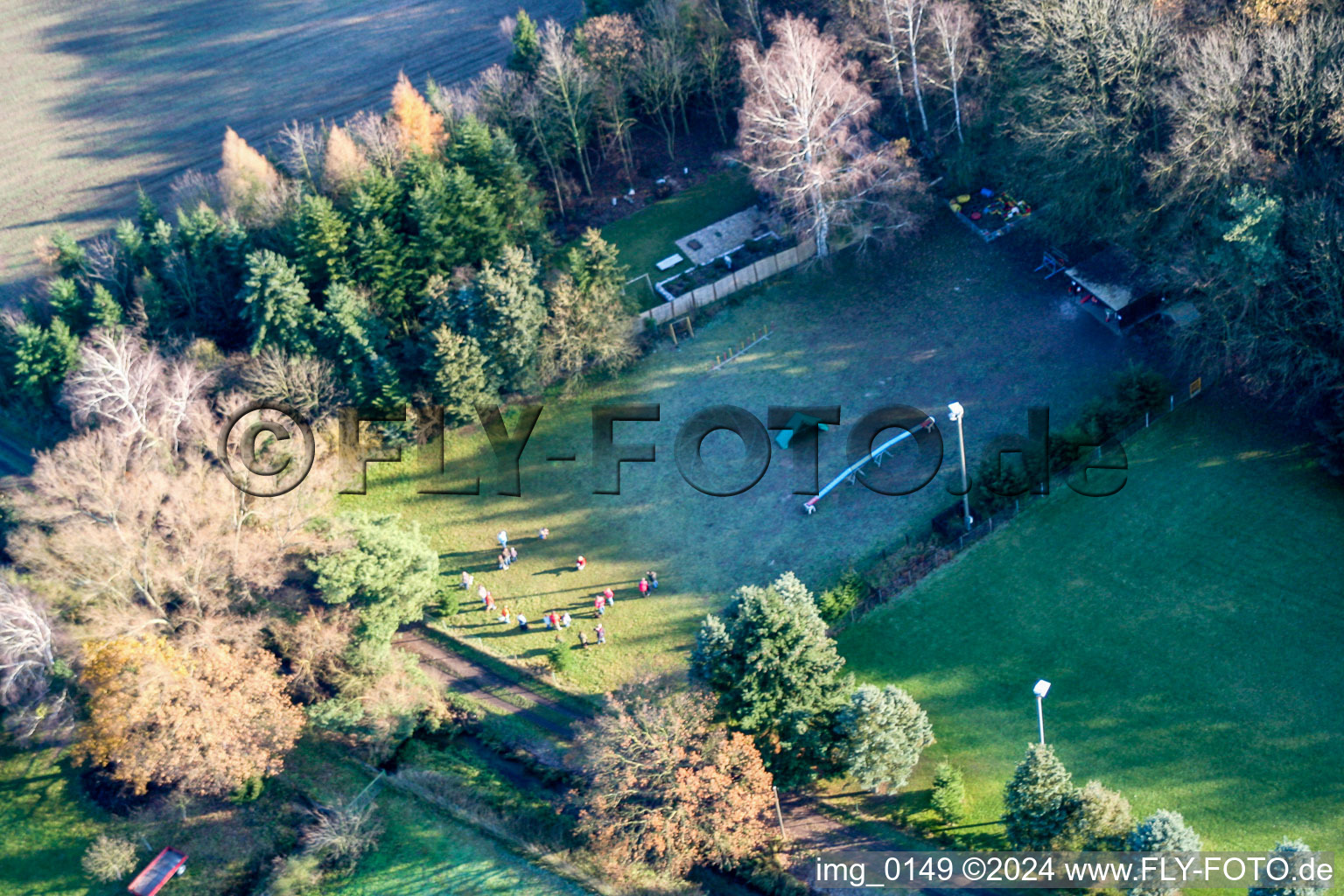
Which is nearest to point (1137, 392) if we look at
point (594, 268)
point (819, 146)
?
point (819, 146)

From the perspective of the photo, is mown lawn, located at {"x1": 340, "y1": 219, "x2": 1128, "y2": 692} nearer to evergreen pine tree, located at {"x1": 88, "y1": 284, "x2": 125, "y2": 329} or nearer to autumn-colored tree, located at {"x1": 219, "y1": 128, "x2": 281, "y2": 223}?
autumn-colored tree, located at {"x1": 219, "y1": 128, "x2": 281, "y2": 223}

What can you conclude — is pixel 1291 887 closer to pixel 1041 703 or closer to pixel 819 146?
pixel 1041 703

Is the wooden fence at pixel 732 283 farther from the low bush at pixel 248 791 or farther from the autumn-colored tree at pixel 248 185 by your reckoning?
the low bush at pixel 248 791

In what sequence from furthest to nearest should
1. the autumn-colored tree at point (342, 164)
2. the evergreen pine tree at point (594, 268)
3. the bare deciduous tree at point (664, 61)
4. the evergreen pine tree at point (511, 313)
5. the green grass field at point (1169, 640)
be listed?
the bare deciduous tree at point (664, 61) → the autumn-colored tree at point (342, 164) → the evergreen pine tree at point (594, 268) → the evergreen pine tree at point (511, 313) → the green grass field at point (1169, 640)

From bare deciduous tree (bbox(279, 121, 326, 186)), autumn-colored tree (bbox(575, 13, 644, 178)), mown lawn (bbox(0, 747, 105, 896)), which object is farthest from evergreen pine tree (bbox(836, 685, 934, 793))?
bare deciduous tree (bbox(279, 121, 326, 186))

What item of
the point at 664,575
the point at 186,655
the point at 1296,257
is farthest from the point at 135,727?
the point at 1296,257

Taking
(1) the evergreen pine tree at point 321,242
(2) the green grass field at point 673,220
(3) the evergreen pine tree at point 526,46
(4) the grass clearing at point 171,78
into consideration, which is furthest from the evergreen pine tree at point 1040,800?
(4) the grass clearing at point 171,78
